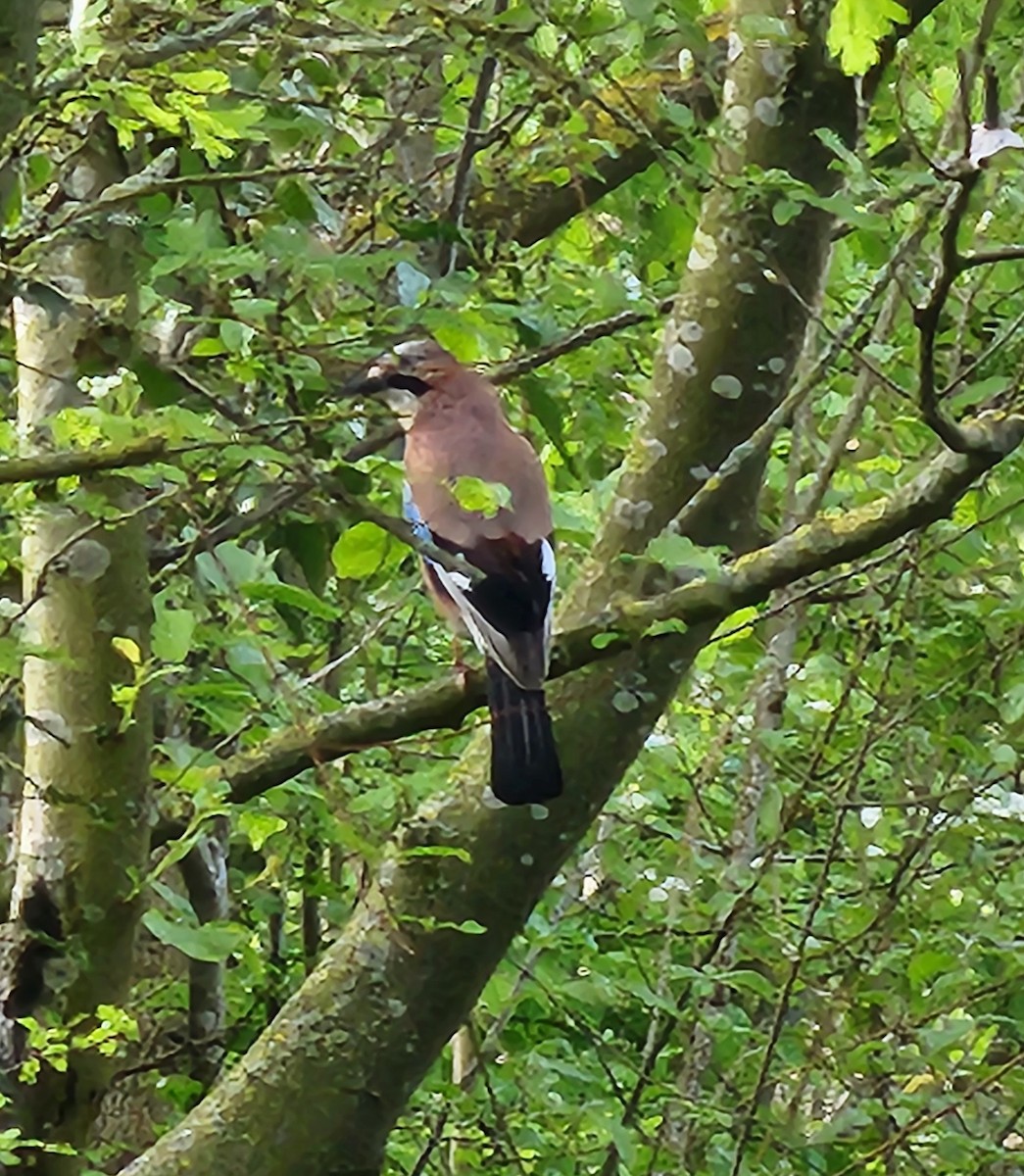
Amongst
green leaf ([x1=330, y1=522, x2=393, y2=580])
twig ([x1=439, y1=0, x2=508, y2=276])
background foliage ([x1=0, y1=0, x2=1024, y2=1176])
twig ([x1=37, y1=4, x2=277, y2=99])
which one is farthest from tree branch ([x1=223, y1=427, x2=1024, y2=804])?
twig ([x1=37, y1=4, x2=277, y2=99])

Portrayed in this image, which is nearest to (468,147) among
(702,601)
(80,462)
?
(702,601)

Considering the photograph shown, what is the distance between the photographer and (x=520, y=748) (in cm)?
225

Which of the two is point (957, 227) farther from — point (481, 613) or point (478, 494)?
point (481, 613)

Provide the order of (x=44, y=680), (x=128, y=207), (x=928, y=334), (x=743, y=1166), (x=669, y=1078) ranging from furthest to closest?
1. (x=669, y=1078)
2. (x=743, y=1166)
3. (x=44, y=680)
4. (x=128, y=207)
5. (x=928, y=334)

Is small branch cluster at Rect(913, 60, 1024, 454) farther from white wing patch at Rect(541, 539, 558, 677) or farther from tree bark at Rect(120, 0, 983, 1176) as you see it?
white wing patch at Rect(541, 539, 558, 677)

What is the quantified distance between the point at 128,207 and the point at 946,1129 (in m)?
2.20

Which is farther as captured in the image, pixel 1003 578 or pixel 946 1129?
pixel 1003 578

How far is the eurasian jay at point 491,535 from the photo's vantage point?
229 centimetres

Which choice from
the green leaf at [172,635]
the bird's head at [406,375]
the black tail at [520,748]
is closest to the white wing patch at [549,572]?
the black tail at [520,748]

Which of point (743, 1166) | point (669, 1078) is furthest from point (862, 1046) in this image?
point (669, 1078)

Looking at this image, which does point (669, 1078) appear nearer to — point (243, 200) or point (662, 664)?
point (662, 664)

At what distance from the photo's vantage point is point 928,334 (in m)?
1.58

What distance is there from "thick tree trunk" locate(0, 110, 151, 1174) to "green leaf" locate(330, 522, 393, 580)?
0.24 metres

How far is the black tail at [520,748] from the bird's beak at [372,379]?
420 mm
